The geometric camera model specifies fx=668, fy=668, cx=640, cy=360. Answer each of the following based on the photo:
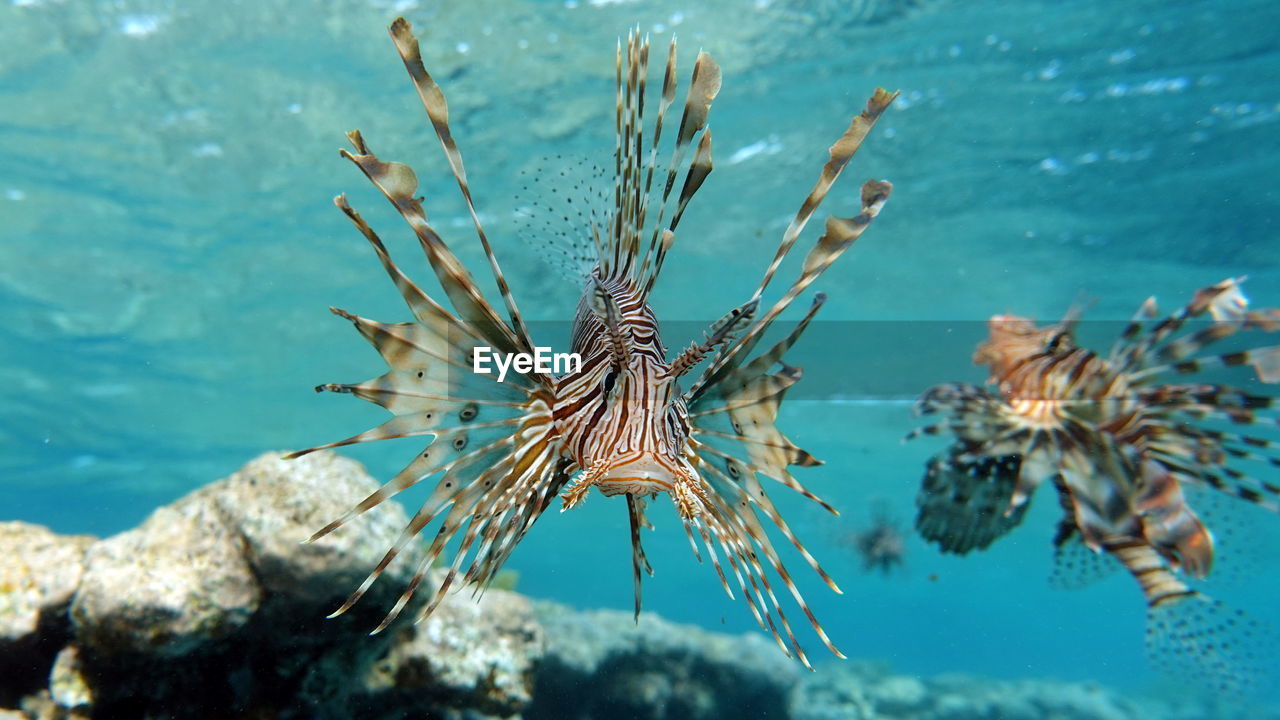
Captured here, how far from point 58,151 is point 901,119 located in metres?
13.8

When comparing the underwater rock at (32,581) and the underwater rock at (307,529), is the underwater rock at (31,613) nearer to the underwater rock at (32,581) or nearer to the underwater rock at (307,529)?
the underwater rock at (32,581)

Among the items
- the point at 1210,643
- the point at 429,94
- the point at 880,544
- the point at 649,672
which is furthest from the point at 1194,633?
the point at 880,544

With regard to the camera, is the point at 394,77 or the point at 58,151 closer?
the point at 394,77

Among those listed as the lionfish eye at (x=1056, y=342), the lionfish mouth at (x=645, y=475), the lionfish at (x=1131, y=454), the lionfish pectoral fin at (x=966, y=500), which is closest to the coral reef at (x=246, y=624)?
the lionfish mouth at (x=645, y=475)

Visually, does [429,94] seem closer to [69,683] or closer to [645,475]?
[645,475]

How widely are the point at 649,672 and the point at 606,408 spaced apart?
25.6 feet

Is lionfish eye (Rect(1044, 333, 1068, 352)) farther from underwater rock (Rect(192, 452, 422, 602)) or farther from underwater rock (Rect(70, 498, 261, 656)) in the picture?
underwater rock (Rect(70, 498, 261, 656))

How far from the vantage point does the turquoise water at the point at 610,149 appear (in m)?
9.16

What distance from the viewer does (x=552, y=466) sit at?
221 centimetres

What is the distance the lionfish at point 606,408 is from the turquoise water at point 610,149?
1775 millimetres

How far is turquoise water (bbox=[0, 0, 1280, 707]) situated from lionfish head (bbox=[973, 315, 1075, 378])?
1859 mm

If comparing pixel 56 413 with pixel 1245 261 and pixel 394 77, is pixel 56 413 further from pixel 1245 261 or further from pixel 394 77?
pixel 1245 261

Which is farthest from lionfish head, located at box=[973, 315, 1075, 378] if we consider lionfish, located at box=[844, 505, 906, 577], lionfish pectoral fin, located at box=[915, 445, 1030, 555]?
lionfish, located at box=[844, 505, 906, 577]

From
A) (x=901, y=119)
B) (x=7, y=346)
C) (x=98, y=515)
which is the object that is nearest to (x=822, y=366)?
(x=901, y=119)
